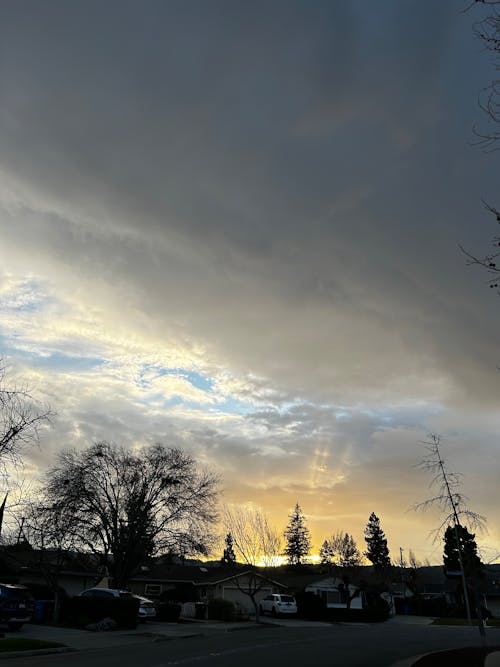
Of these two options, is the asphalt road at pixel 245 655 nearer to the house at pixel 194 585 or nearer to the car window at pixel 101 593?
the car window at pixel 101 593

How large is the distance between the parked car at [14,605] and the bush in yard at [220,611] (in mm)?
23075

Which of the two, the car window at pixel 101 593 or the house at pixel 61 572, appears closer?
the car window at pixel 101 593

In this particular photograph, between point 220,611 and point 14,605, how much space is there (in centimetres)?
2422

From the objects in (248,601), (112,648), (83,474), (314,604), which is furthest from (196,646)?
(248,601)

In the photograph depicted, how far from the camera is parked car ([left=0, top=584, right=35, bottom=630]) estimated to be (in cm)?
2175

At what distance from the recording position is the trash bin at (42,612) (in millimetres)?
29125

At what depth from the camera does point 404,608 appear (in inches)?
2537

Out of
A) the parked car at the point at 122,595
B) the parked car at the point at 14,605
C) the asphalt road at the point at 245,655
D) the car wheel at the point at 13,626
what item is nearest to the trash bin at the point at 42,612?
the parked car at the point at 122,595

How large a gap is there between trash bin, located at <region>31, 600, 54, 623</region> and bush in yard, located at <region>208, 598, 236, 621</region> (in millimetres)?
16307

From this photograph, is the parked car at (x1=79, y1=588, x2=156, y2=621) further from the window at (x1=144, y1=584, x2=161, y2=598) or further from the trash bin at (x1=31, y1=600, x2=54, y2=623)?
the window at (x1=144, y1=584, x2=161, y2=598)

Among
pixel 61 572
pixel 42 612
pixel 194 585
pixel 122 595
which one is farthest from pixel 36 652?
pixel 194 585

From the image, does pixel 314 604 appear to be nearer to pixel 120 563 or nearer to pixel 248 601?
pixel 248 601

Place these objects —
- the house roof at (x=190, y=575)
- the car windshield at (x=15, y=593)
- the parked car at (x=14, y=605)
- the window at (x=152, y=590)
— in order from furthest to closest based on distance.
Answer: the house roof at (x=190, y=575), the window at (x=152, y=590), the car windshield at (x=15, y=593), the parked car at (x=14, y=605)

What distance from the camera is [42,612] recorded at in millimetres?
29438
